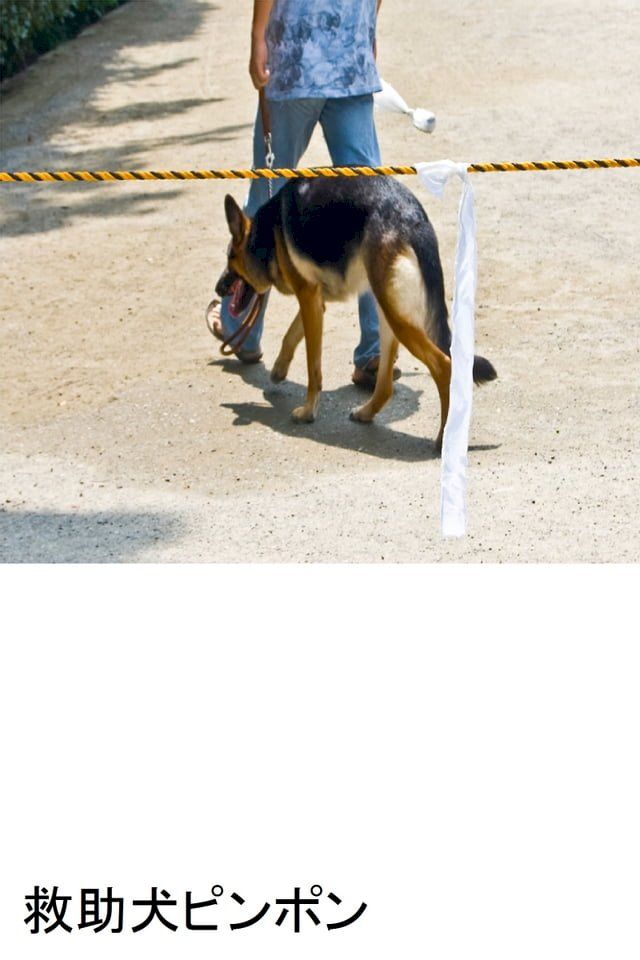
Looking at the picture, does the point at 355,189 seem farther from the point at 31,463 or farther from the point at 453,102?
the point at 453,102

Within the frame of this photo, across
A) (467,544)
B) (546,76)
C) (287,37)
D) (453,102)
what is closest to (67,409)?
(287,37)

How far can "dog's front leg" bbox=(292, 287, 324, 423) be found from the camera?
22.5 feet

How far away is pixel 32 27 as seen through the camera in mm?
15758

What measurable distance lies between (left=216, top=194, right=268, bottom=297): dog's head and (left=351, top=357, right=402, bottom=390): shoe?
576 millimetres

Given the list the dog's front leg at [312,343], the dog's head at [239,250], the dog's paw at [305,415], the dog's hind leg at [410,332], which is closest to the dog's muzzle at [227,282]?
the dog's head at [239,250]

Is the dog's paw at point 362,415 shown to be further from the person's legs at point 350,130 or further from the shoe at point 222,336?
the person's legs at point 350,130

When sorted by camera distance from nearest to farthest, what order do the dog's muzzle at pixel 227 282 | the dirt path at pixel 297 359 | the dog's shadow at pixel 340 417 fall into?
the dirt path at pixel 297 359
the dog's shadow at pixel 340 417
the dog's muzzle at pixel 227 282

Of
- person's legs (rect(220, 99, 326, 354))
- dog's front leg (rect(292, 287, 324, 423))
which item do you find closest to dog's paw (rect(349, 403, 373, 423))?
dog's front leg (rect(292, 287, 324, 423))

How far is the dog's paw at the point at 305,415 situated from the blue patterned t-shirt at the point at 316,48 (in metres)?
1.29

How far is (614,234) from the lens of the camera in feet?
30.2

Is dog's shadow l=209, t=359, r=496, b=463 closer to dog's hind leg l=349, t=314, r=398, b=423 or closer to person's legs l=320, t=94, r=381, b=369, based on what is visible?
dog's hind leg l=349, t=314, r=398, b=423

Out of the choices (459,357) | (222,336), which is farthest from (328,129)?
(459,357)

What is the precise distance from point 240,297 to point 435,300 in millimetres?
1172

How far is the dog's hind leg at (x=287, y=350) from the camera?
7.24 m
